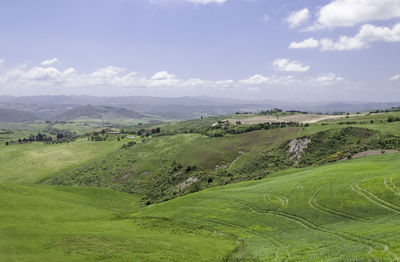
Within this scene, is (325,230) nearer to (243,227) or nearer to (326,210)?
(326,210)

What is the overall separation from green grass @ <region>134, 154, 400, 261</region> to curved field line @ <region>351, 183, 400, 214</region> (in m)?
0.14

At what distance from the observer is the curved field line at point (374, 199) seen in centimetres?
4419

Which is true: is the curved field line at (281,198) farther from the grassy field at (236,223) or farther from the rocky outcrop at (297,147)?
the rocky outcrop at (297,147)

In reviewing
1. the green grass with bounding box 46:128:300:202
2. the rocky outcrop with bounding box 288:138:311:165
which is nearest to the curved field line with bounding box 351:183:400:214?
the green grass with bounding box 46:128:300:202

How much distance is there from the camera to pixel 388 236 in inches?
1382

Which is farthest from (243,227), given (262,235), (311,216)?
(311,216)

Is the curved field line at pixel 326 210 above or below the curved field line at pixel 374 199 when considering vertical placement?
below

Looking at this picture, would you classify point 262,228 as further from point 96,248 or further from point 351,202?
point 96,248

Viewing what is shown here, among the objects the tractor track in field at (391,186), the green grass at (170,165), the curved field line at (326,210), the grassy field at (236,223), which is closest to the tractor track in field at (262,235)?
the grassy field at (236,223)

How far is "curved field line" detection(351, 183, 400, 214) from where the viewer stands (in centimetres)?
4419

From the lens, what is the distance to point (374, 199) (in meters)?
48.0

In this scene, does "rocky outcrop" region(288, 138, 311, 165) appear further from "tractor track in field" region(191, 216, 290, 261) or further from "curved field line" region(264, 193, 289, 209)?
"tractor track in field" region(191, 216, 290, 261)

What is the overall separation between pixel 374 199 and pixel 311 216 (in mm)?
11259

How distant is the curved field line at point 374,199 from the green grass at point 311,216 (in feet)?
0.46
